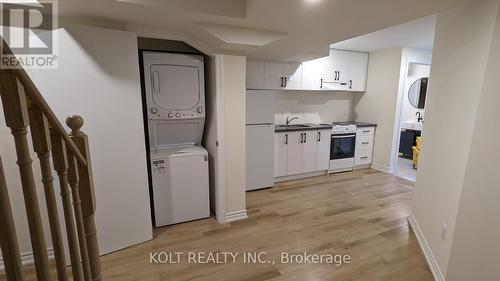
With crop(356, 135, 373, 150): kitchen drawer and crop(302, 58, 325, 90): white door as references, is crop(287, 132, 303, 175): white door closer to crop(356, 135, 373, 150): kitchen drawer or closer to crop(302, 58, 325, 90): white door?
crop(302, 58, 325, 90): white door

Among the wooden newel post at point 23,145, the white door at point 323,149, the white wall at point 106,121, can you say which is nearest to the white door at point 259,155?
the white door at point 323,149

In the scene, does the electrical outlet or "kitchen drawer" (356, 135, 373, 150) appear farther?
"kitchen drawer" (356, 135, 373, 150)

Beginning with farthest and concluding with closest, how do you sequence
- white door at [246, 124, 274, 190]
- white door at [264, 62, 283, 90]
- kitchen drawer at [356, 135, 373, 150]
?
kitchen drawer at [356, 135, 373, 150], white door at [264, 62, 283, 90], white door at [246, 124, 274, 190]

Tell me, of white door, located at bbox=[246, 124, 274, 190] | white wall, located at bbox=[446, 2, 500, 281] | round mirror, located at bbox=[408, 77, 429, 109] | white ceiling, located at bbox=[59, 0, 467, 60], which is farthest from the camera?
round mirror, located at bbox=[408, 77, 429, 109]

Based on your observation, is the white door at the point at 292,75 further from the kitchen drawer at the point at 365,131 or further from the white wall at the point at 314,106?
the kitchen drawer at the point at 365,131

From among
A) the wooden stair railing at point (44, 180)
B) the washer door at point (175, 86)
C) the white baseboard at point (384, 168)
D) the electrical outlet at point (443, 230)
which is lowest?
the white baseboard at point (384, 168)

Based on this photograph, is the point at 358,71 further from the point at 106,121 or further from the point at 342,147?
the point at 106,121

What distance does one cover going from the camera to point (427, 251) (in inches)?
81.8

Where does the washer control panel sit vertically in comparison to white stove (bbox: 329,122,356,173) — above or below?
above

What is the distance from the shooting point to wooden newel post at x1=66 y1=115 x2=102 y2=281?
1028 mm

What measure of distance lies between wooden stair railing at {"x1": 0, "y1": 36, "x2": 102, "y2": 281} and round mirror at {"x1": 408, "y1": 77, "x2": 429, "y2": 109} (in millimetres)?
6442

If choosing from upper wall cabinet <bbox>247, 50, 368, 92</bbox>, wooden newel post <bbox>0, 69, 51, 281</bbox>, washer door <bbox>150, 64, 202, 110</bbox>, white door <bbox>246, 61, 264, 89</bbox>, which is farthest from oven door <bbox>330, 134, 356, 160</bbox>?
wooden newel post <bbox>0, 69, 51, 281</bbox>

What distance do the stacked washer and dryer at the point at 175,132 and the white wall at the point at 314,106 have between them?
2014 mm

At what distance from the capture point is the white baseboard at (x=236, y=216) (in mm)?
2721
